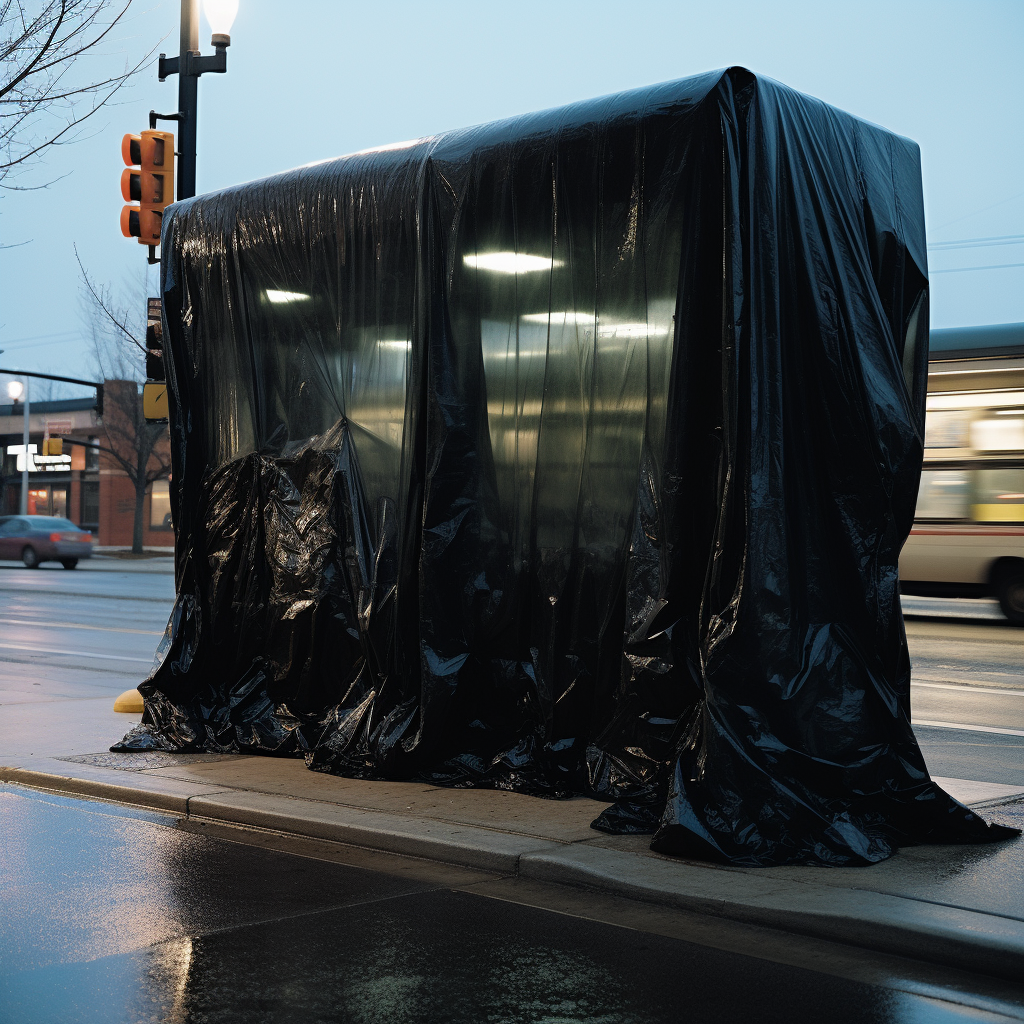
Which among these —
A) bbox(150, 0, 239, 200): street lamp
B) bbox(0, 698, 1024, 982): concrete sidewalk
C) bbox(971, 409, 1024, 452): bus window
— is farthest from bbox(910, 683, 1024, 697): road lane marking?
bbox(150, 0, 239, 200): street lamp

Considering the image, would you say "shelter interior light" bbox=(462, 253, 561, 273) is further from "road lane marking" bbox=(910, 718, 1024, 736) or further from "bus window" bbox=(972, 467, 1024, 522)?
"bus window" bbox=(972, 467, 1024, 522)

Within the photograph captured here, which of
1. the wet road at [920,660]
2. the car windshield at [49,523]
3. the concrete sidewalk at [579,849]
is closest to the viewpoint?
the concrete sidewalk at [579,849]

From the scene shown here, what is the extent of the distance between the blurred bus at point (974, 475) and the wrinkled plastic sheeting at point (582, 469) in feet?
34.3

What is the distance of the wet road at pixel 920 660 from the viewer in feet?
28.2

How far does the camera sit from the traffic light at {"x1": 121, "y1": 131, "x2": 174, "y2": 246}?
36.7 ft

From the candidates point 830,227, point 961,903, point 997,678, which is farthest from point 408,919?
point 997,678

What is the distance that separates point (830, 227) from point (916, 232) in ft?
2.98

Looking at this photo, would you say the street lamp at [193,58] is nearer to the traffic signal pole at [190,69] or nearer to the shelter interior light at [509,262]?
the traffic signal pole at [190,69]

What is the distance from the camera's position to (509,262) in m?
6.77

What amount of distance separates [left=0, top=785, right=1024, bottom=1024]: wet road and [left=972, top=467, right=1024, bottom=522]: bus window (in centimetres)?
1278

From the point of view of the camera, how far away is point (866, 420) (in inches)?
230

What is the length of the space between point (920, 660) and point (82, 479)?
47.6m

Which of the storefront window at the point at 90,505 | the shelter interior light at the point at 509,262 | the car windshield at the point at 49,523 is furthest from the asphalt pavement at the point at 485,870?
the storefront window at the point at 90,505

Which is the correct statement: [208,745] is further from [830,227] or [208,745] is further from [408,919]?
[830,227]
